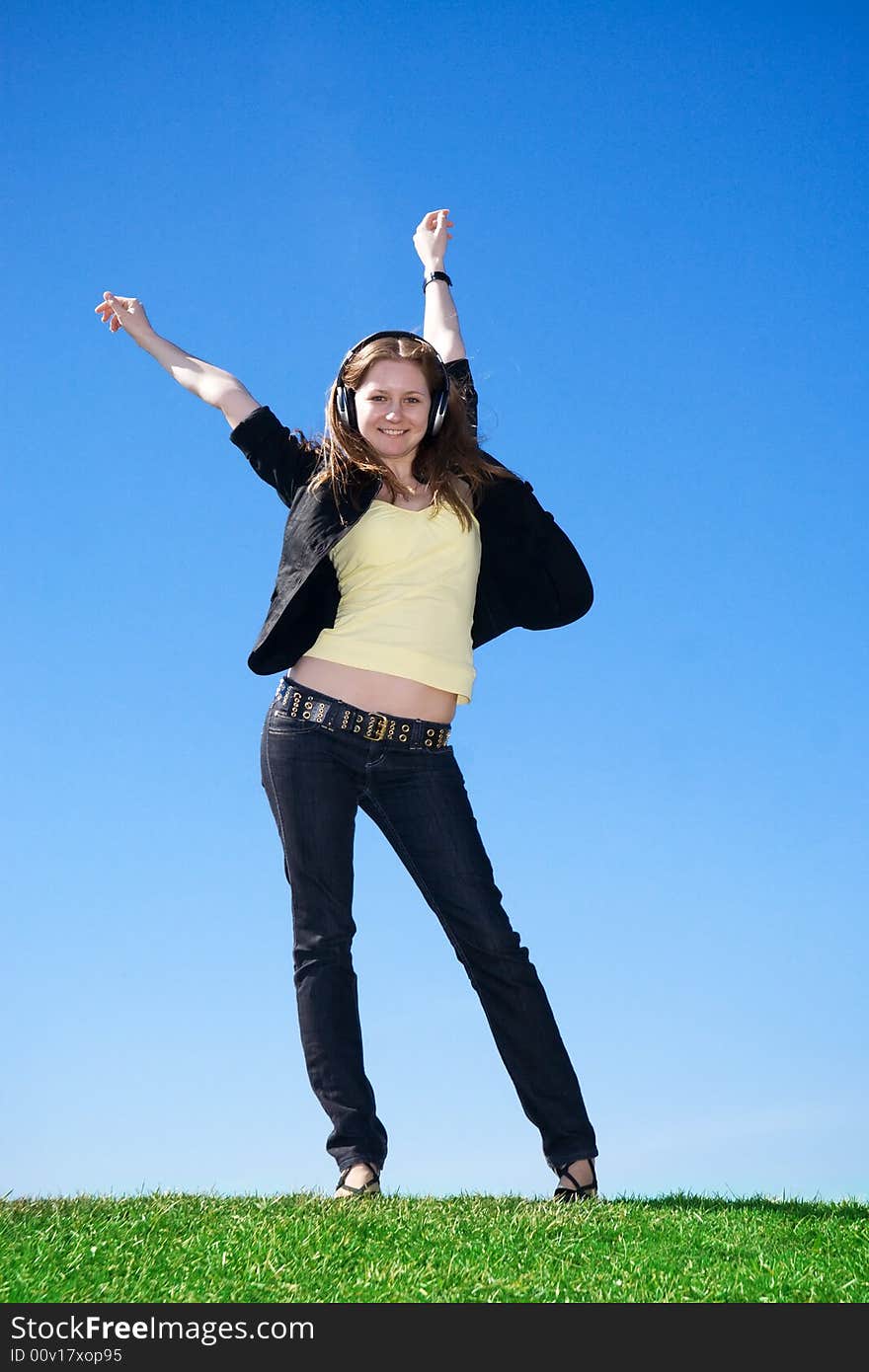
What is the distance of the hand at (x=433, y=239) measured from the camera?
19.6 feet

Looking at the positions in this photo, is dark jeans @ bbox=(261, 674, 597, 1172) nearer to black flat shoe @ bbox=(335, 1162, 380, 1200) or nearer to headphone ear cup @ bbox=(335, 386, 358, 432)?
black flat shoe @ bbox=(335, 1162, 380, 1200)

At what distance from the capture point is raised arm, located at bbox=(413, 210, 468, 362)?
18.5ft

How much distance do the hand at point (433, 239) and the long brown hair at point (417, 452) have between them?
940 mm

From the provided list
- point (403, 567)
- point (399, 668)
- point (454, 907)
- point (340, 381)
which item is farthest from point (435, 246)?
point (454, 907)

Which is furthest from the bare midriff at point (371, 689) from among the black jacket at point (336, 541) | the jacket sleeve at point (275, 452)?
the jacket sleeve at point (275, 452)

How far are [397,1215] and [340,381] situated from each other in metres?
3.27

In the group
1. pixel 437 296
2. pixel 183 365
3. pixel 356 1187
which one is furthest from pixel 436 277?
pixel 356 1187

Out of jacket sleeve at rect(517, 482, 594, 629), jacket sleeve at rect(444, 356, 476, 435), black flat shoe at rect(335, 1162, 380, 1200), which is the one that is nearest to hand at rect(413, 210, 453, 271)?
jacket sleeve at rect(444, 356, 476, 435)

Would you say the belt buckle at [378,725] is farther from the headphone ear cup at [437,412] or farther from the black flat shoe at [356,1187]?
the black flat shoe at [356,1187]

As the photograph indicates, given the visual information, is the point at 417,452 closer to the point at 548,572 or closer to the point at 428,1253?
the point at 548,572

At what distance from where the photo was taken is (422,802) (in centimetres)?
510

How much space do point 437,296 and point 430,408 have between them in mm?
857

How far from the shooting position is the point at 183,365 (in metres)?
5.54
